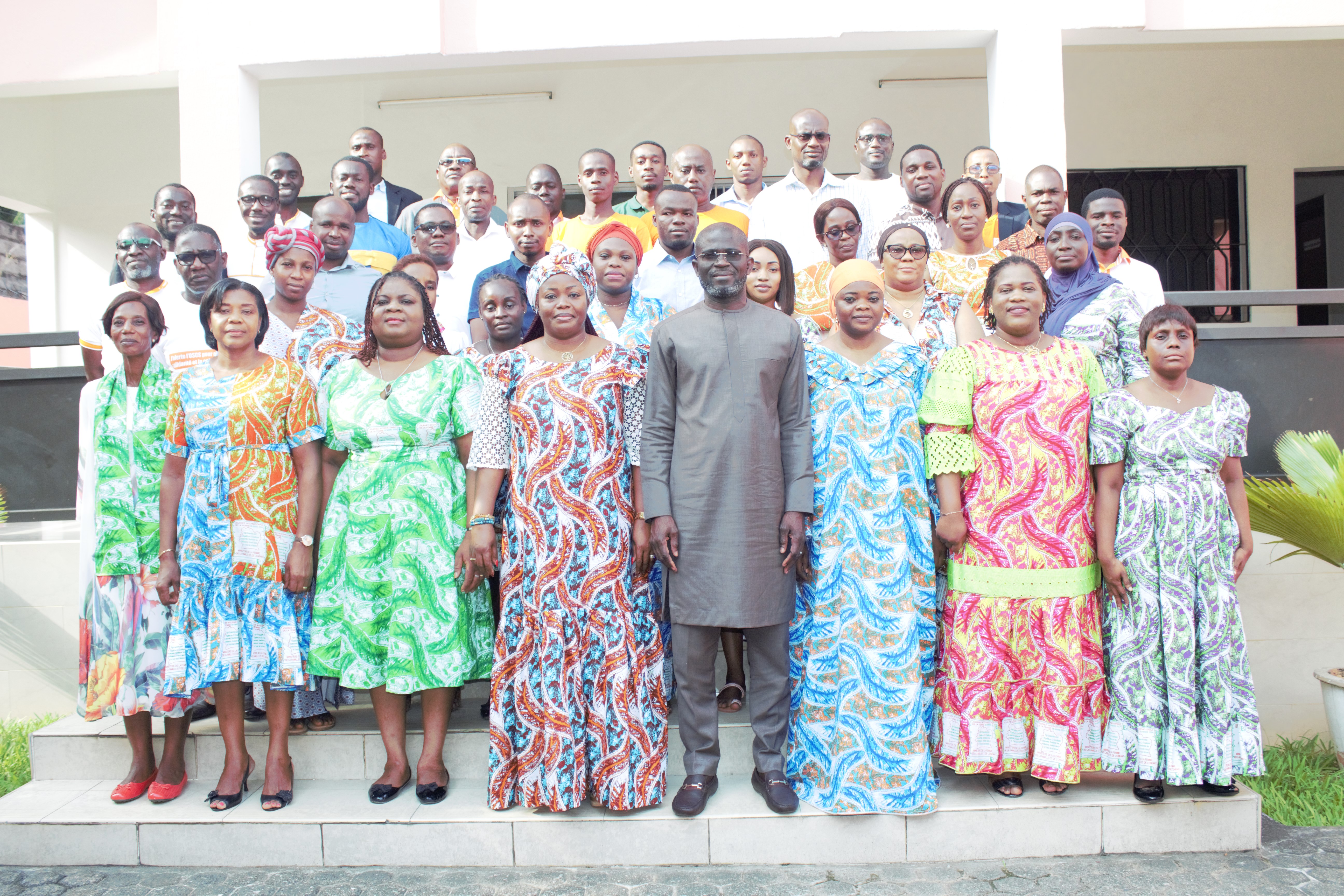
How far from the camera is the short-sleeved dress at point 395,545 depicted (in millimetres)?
3463

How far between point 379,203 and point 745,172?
93.0 inches

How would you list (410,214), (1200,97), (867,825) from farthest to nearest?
1. (1200,97)
2. (410,214)
3. (867,825)

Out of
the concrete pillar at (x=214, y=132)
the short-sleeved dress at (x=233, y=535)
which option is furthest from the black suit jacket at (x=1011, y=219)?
the concrete pillar at (x=214, y=132)

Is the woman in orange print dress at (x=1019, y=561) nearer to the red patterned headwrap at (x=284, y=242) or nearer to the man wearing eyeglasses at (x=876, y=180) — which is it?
the man wearing eyeglasses at (x=876, y=180)

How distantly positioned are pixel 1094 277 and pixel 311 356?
3.33 meters

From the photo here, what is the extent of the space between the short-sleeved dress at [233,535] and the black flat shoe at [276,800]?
1.29 feet

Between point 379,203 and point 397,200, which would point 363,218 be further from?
point 397,200

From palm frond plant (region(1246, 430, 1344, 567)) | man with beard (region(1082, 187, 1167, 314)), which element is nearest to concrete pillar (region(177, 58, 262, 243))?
man with beard (region(1082, 187, 1167, 314))

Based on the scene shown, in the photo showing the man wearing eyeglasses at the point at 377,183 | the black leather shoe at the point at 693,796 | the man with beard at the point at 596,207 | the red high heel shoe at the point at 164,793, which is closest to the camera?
the black leather shoe at the point at 693,796

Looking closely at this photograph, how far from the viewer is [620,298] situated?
4.05 meters

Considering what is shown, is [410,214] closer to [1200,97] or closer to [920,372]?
[920,372]

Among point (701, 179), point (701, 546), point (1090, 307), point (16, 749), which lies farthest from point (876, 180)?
point (16, 749)

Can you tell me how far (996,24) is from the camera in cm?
603

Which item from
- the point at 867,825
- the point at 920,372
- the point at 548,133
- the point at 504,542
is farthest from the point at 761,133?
the point at 867,825
